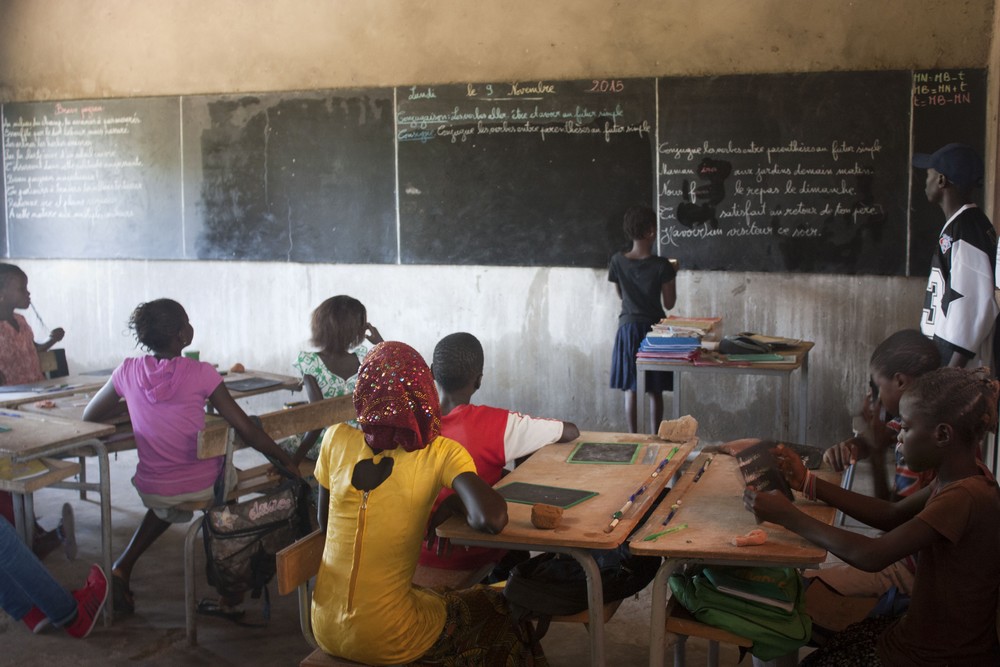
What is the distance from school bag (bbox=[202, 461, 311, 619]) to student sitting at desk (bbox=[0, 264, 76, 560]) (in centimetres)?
131

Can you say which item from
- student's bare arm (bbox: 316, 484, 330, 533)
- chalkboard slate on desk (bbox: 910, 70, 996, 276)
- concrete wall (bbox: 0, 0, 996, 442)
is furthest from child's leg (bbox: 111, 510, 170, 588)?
chalkboard slate on desk (bbox: 910, 70, 996, 276)

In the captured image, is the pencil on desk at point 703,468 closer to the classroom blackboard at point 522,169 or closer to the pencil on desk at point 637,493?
the pencil on desk at point 637,493

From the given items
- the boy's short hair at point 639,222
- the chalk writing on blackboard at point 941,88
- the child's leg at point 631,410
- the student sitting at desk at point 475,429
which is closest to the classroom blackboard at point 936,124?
the chalk writing on blackboard at point 941,88

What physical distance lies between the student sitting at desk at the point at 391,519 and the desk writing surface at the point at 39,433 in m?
1.51

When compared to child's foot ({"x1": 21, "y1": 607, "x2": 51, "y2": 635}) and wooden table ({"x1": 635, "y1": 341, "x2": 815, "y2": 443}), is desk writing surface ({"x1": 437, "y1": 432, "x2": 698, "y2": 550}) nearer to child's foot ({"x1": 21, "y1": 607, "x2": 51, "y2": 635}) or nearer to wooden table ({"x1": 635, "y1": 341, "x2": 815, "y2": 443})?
wooden table ({"x1": 635, "y1": 341, "x2": 815, "y2": 443})

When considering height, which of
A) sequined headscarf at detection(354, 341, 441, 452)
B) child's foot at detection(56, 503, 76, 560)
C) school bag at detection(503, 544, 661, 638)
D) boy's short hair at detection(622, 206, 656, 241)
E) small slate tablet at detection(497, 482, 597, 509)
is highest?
boy's short hair at detection(622, 206, 656, 241)

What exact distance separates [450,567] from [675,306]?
3441 mm

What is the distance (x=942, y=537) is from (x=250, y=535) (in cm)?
211

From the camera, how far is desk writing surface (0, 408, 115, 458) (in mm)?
3330

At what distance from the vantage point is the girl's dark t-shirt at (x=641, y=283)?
5.39m

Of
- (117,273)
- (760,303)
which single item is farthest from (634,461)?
(117,273)

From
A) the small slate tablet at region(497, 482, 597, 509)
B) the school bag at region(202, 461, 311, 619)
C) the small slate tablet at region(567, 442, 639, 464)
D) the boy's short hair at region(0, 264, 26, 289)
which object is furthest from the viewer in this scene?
the boy's short hair at region(0, 264, 26, 289)

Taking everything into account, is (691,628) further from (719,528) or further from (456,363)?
(456,363)

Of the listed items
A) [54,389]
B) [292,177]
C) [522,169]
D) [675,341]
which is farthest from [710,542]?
[292,177]
